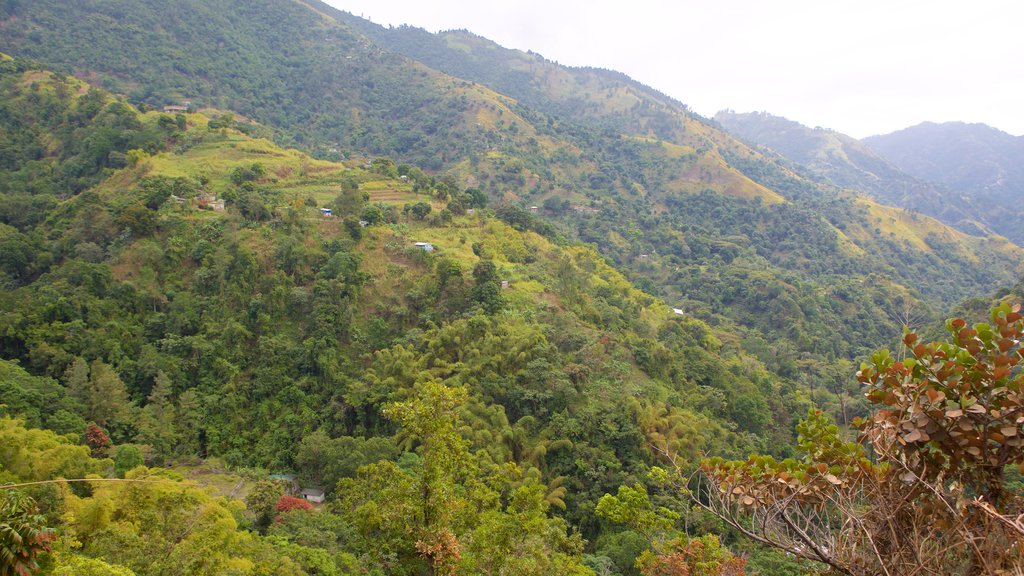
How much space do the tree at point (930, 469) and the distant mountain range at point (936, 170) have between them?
395 feet

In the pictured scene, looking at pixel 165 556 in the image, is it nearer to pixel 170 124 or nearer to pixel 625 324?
pixel 625 324

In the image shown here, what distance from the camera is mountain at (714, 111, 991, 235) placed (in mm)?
107125

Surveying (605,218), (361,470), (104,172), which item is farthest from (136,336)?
(605,218)

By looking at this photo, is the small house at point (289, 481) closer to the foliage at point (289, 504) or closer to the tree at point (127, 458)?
the foliage at point (289, 504)

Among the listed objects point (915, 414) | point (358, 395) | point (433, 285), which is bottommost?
point (358, 395)

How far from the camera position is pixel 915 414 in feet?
9.62

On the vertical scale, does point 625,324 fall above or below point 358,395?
above

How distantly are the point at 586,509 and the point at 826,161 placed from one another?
542ft

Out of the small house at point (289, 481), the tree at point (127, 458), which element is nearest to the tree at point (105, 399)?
the tree at point (127, 458)

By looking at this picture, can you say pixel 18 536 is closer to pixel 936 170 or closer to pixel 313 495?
pixel 313 495

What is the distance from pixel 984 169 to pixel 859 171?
52.4m

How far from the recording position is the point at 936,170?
178m

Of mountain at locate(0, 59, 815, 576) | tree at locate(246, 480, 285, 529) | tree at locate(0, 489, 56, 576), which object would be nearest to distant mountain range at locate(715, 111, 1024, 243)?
mountain at locate(0, 59, 815, 576)

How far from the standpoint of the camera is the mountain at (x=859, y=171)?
107125mm
